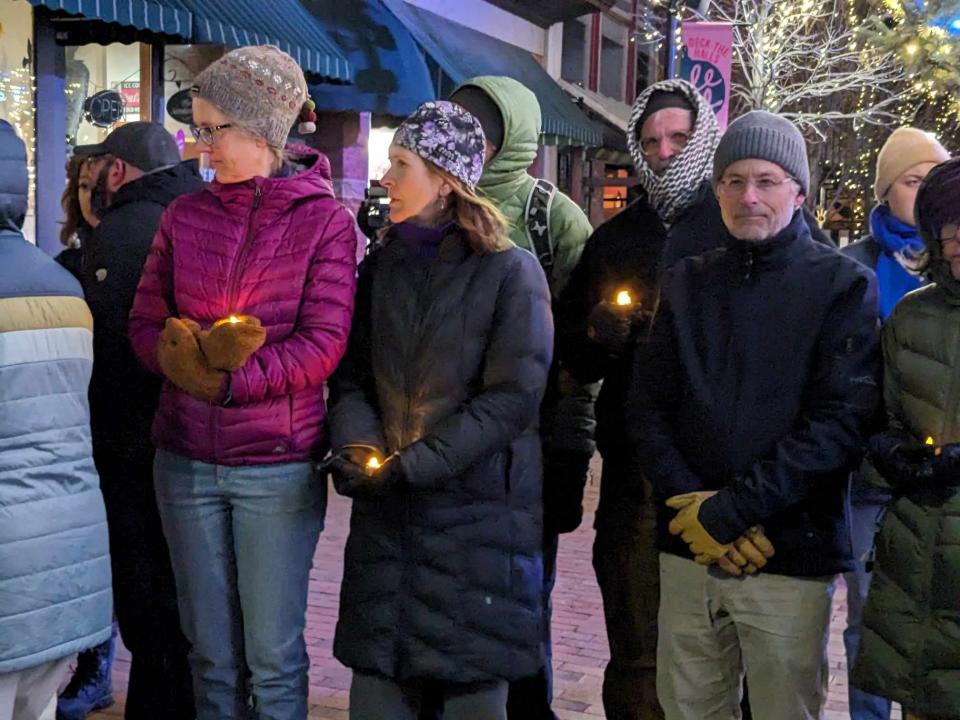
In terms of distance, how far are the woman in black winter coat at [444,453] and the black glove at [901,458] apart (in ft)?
3.17

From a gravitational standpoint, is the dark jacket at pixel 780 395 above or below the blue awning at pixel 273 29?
below

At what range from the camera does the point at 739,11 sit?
20438 mm

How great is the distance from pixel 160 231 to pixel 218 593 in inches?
45.8

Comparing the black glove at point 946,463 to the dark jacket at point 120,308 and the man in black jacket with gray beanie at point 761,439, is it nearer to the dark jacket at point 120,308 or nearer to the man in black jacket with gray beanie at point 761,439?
the man in black jacket with gray beanie at point 761,439

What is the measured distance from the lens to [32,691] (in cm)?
323

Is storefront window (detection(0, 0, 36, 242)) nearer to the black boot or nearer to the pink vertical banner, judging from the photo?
the black boot

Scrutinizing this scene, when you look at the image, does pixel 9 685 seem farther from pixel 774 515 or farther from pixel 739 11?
pixel 739 11

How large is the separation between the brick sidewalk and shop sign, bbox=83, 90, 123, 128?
4.31 metres

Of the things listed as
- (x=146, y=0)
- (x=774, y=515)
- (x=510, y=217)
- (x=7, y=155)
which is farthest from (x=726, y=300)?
(x=146, y=0)

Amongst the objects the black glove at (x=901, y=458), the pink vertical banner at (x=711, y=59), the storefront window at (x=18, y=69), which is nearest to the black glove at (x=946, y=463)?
the black glove at (x=901, y=458)

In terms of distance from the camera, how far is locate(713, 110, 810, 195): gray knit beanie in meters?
3.39

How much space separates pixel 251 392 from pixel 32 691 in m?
1.02

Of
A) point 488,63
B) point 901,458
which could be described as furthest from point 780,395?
point 488,63

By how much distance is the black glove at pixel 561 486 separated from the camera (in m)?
4.13
